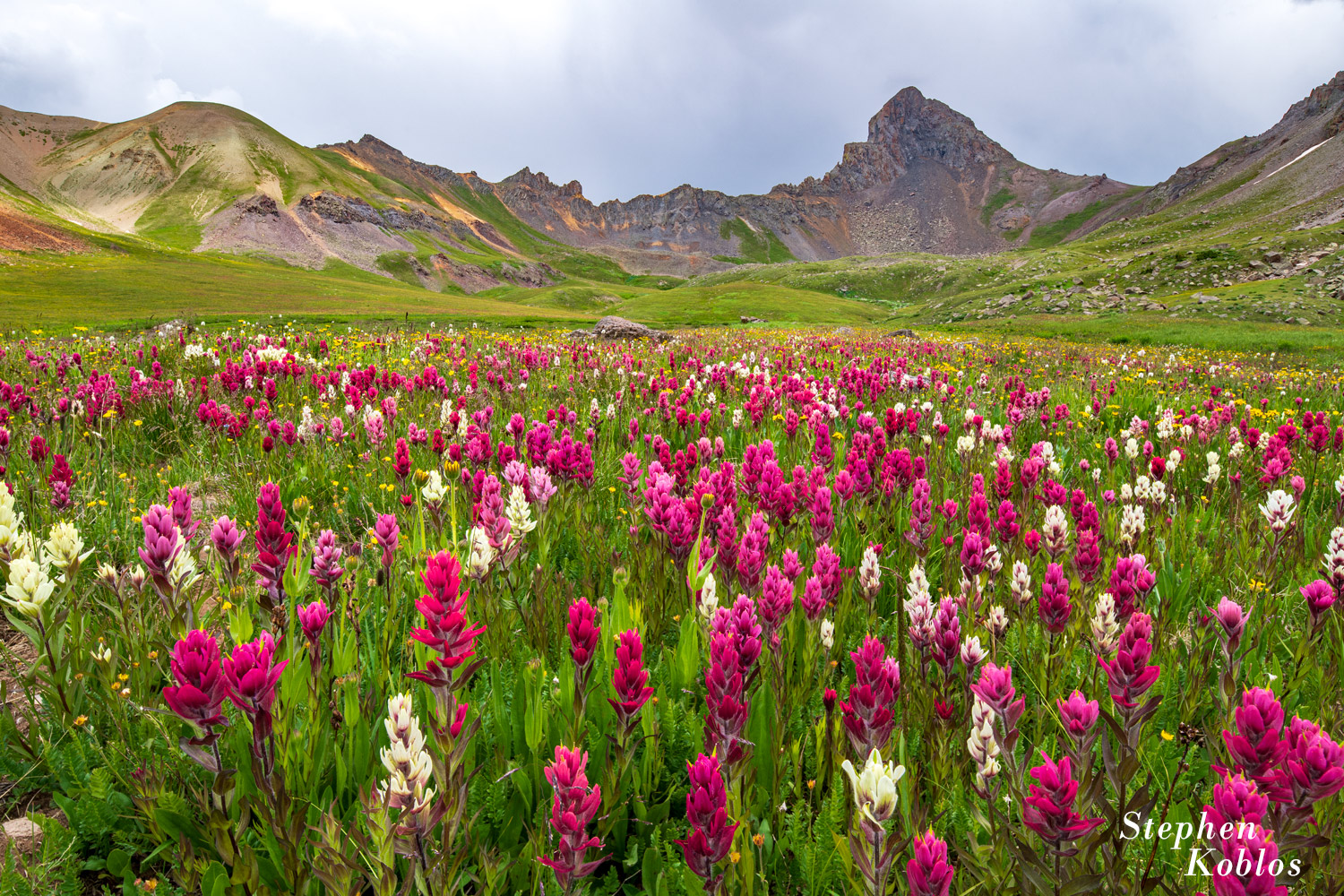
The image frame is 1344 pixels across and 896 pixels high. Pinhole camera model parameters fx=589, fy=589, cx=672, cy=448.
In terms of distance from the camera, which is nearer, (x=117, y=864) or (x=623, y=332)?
(x=117, y=864)

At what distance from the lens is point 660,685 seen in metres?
2.57

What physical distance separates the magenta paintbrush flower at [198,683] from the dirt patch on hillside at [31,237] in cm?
10927

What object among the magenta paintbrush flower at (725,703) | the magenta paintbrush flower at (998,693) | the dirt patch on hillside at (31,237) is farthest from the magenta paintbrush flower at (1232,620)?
the dirt patch on hillside at (31,237)

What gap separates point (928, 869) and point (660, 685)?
1.44 metres

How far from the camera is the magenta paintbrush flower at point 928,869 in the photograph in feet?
4.05

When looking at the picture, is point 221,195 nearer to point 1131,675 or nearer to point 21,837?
point 21,837

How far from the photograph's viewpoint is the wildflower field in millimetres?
1402

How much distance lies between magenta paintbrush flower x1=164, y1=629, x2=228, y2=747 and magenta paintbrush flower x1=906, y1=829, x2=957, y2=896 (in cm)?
155

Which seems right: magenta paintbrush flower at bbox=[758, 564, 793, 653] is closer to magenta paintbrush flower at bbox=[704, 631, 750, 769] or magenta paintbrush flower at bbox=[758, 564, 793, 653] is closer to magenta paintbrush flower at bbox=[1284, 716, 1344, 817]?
A: magenta paintbrush flower at bbox=[704, 631, 750, 769]

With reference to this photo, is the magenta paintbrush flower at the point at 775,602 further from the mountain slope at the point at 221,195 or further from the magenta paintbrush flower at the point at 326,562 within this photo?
the mountain slope at the point at 221,195

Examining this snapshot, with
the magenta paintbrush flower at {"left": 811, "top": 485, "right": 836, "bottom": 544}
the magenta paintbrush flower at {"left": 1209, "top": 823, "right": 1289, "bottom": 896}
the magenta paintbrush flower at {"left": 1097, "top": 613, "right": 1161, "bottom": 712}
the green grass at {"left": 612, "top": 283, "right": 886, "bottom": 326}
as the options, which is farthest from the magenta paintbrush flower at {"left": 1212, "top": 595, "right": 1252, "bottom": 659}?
the green grass at {"left": 612, "top": 283, "right": 886, "bottom": 326}

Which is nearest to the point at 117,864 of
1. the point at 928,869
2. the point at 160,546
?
the point at 160,546

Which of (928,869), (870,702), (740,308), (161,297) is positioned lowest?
(928,869)

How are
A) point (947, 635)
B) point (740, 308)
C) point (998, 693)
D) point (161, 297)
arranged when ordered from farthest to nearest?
1. point (740, 308)
2. point (161, 297)
3. point (947, 635)
4. point (998, 693)
